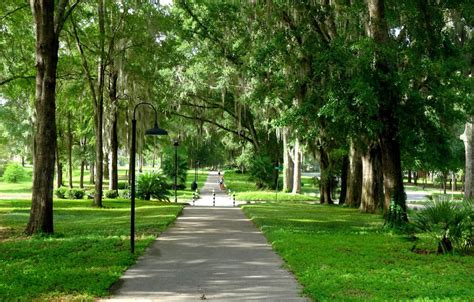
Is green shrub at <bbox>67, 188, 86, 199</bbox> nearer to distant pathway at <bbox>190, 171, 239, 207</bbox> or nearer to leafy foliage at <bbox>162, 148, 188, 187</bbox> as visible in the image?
distant pathway at <bbox>190, 171, 239, 207</bbox>

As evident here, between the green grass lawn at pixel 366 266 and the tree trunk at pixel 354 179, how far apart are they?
29.2ft

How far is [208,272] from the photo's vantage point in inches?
355

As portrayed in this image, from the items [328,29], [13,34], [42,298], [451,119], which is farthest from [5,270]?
[13,34]

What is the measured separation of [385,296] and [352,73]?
8.78 meters

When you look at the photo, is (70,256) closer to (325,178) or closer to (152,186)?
(152,186)

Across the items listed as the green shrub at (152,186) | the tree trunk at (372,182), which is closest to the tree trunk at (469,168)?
the tree trunk at (372,182)

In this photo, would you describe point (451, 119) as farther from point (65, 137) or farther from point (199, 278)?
point (65, 137)

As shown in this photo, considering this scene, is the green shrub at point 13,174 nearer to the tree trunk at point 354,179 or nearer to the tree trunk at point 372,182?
the tree trunk at point 354,179

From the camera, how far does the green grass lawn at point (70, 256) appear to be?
745cm

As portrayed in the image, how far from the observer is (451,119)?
16203mm

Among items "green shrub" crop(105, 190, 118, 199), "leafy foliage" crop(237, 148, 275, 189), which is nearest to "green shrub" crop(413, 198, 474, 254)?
"green shrub" crop(105, 190, 118, 199)

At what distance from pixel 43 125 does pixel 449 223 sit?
10765 mm

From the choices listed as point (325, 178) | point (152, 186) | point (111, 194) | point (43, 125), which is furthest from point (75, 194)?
point (43, 125)

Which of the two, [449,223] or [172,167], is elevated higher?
[172,167]
